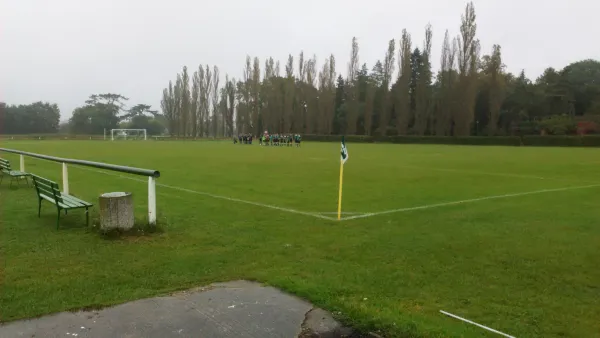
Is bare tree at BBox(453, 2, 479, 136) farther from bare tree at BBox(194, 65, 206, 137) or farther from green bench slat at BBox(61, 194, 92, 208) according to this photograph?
green bench slat at BBox(61, 194, 92, 208)

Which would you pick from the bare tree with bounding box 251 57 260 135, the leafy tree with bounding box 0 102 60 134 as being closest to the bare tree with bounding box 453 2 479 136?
the bare tree with bounding box 251 57 260 135

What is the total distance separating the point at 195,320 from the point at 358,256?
2.82 meters

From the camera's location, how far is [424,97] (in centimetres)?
6456

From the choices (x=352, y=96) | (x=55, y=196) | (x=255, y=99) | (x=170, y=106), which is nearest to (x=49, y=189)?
(x=55, y=196)

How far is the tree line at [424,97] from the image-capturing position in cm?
6050

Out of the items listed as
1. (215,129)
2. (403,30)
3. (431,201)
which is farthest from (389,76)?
(431,201)

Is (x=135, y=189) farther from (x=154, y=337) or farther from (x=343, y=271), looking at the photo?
(x=154, y=337)

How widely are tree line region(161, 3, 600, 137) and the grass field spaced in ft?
172

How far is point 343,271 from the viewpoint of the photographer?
17.8 feet

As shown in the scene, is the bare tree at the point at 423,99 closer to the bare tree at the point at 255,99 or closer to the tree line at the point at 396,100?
the tree line at the point at 396,100

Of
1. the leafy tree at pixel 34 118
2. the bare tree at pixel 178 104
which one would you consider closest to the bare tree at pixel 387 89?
the bare tree at pixel 178 104

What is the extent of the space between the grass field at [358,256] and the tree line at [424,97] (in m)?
52.4

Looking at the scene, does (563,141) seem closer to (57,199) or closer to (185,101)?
(57,199)

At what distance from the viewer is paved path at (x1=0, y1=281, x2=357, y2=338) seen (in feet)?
12.0
